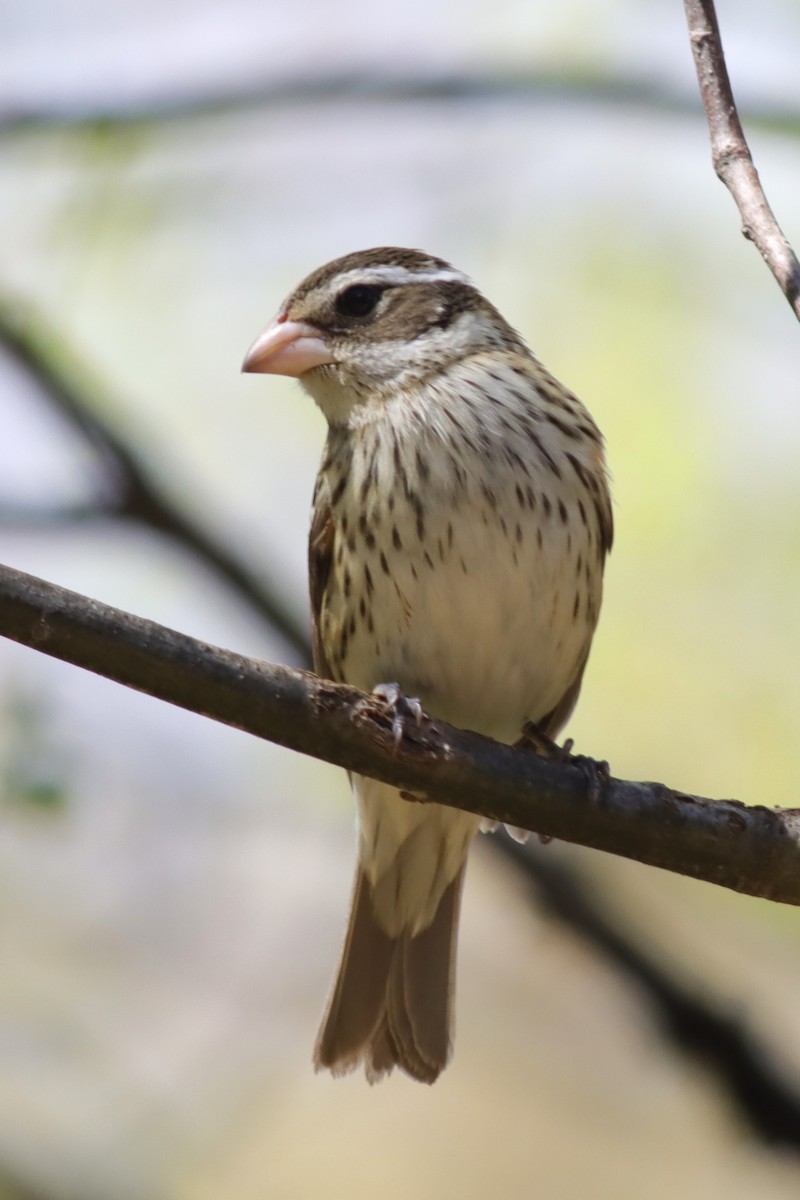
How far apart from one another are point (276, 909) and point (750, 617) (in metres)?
2.24

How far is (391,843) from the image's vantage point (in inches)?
164

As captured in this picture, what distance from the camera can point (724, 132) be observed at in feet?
9.04

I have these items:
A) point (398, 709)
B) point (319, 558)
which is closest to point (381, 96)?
point (319, 558)

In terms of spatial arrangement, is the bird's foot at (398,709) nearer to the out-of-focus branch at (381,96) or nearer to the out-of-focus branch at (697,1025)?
the out-of-focus branch at (697,1025)

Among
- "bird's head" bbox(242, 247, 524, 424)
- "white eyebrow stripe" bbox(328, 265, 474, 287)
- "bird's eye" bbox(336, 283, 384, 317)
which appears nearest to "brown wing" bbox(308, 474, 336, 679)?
"bird's head" bbox(242, 247, 524, 424)

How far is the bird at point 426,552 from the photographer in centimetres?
359

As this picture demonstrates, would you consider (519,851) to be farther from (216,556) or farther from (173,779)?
(173,779)

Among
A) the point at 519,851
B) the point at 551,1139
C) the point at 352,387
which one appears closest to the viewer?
the point at 352,387

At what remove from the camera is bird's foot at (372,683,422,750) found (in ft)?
8.71

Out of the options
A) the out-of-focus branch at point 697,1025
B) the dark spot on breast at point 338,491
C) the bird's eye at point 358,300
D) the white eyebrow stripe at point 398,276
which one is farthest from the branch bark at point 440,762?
the white eyebrow stripe at point 398,276

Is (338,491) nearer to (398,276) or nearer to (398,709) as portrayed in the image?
(398,276)

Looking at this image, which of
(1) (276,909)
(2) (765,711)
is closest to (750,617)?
(2) (765,711)

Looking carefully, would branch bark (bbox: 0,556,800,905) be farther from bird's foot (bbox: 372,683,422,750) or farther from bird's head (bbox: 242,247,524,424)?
bird's head (bbox: 242,247,524,424)

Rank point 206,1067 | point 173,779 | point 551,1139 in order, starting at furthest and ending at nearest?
1. point 551,1139
2. point 173,779
3. point 206,1067
